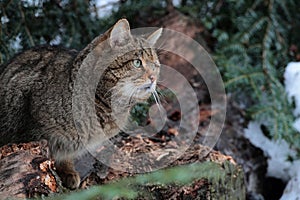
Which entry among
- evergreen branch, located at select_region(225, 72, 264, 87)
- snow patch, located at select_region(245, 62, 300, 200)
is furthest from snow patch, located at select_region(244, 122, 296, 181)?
evergreen branch, located at select_region(225, 72, 264, 87)

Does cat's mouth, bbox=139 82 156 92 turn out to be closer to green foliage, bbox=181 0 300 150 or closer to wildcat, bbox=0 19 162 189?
wildcat, bbox=0 19 162 189

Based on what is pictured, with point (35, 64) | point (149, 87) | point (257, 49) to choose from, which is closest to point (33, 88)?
point (35, 64)

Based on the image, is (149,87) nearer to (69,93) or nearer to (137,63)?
(137,63)

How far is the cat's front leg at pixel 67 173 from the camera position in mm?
2109

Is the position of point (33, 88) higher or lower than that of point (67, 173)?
higher

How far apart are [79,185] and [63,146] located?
191 mm

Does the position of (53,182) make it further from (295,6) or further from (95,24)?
(295,6)

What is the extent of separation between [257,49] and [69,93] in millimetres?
1658

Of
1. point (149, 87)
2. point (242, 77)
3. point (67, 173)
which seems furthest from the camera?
point (242, 77)

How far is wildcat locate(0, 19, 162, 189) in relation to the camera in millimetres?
2023

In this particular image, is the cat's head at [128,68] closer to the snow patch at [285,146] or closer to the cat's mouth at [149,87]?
the cat's mouth at [149,87]

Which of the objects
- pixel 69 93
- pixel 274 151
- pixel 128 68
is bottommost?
pixel 274 151

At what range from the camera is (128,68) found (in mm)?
2014

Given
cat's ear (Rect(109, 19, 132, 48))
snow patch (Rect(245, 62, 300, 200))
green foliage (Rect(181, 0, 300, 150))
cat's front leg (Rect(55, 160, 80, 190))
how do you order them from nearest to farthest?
cat's ear (Rect(109, 19, 132, 48))
cat's front leg (Rect(55, 160, 80, 190))
snow patch (Rect(245, 62, 300, 200))
green foliage (Rect(181, 0, 300, 150))
